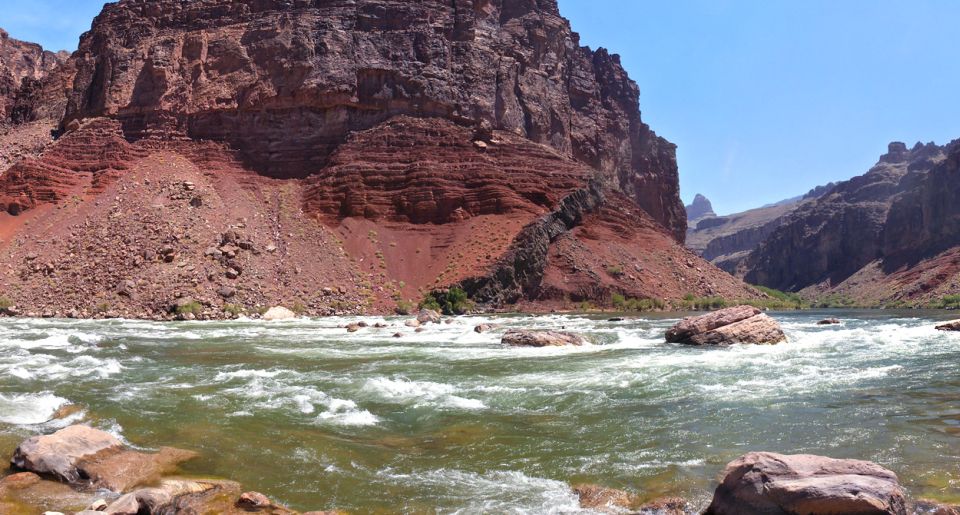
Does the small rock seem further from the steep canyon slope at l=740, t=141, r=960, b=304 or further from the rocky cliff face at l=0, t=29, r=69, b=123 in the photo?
the steep canyon slope at l=740, t=141, r=960, b=304

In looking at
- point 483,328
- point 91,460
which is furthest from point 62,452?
point 483,328

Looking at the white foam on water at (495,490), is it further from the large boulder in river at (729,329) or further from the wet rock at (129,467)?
the large boulder in river at (729,329)

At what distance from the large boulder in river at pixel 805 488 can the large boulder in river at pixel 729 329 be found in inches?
592

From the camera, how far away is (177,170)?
56.0 metres

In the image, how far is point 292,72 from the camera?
60906mm

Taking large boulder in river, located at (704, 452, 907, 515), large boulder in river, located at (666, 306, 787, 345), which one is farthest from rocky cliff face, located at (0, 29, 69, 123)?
large boulder in river, located at (704, 452, 907, 515)

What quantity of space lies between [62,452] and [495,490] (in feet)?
18.7

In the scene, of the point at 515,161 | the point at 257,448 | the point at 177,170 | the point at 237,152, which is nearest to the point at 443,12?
the point at 515,161

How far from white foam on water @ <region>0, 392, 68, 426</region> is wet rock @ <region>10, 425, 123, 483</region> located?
258 centimetres

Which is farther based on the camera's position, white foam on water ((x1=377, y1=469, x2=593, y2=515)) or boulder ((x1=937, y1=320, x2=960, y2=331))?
boulder ((x1=937, y1=320, x2=960, y2=331))

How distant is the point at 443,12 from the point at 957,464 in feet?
A: 216

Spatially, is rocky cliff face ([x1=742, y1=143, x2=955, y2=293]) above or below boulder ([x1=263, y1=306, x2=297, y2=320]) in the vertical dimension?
above

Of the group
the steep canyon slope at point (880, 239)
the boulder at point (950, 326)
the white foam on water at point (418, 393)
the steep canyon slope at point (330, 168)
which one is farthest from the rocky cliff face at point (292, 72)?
the steep canyon slope at point (880, 239)

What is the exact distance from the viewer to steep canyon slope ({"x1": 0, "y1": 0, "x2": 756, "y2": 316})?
48.2m
